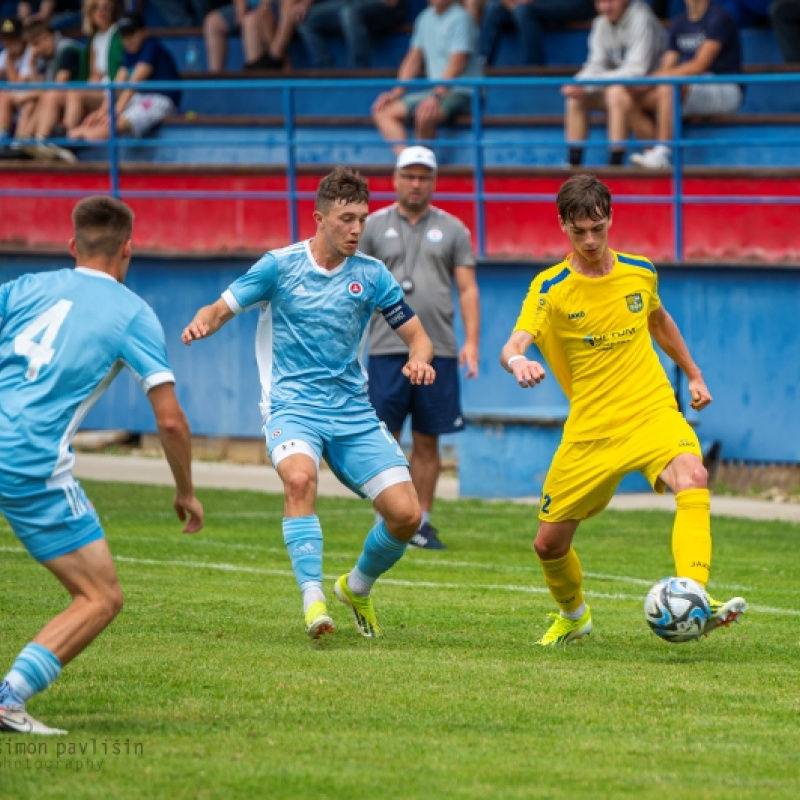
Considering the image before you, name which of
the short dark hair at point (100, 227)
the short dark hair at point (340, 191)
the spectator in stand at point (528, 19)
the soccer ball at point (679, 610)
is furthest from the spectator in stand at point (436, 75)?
the short dark hair at point (100, 227)

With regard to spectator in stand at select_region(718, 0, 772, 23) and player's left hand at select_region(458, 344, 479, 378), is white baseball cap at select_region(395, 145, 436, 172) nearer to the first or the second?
player's left hand at select_region(458, 344, 479, 378)

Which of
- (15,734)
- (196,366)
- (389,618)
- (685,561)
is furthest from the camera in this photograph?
(196,366)

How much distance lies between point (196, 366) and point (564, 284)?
10.9 m

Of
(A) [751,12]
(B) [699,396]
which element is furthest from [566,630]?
(A) [751,12]

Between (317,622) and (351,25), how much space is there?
13.6 metres

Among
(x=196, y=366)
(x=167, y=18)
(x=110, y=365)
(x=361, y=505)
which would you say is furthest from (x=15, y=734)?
(x=167, y=18)

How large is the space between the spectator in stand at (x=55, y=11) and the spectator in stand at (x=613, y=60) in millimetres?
8956

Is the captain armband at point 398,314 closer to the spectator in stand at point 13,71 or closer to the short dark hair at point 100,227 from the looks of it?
the short dark hair at point 100,227

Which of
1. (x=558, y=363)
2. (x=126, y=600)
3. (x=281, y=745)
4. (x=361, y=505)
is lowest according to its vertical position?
(x=361, y=505)

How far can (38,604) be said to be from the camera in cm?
898

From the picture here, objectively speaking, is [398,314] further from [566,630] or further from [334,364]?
[566,630]

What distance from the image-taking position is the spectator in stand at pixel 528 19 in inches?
751

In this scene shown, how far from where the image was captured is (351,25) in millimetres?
20172

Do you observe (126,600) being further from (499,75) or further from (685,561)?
(499,75)
